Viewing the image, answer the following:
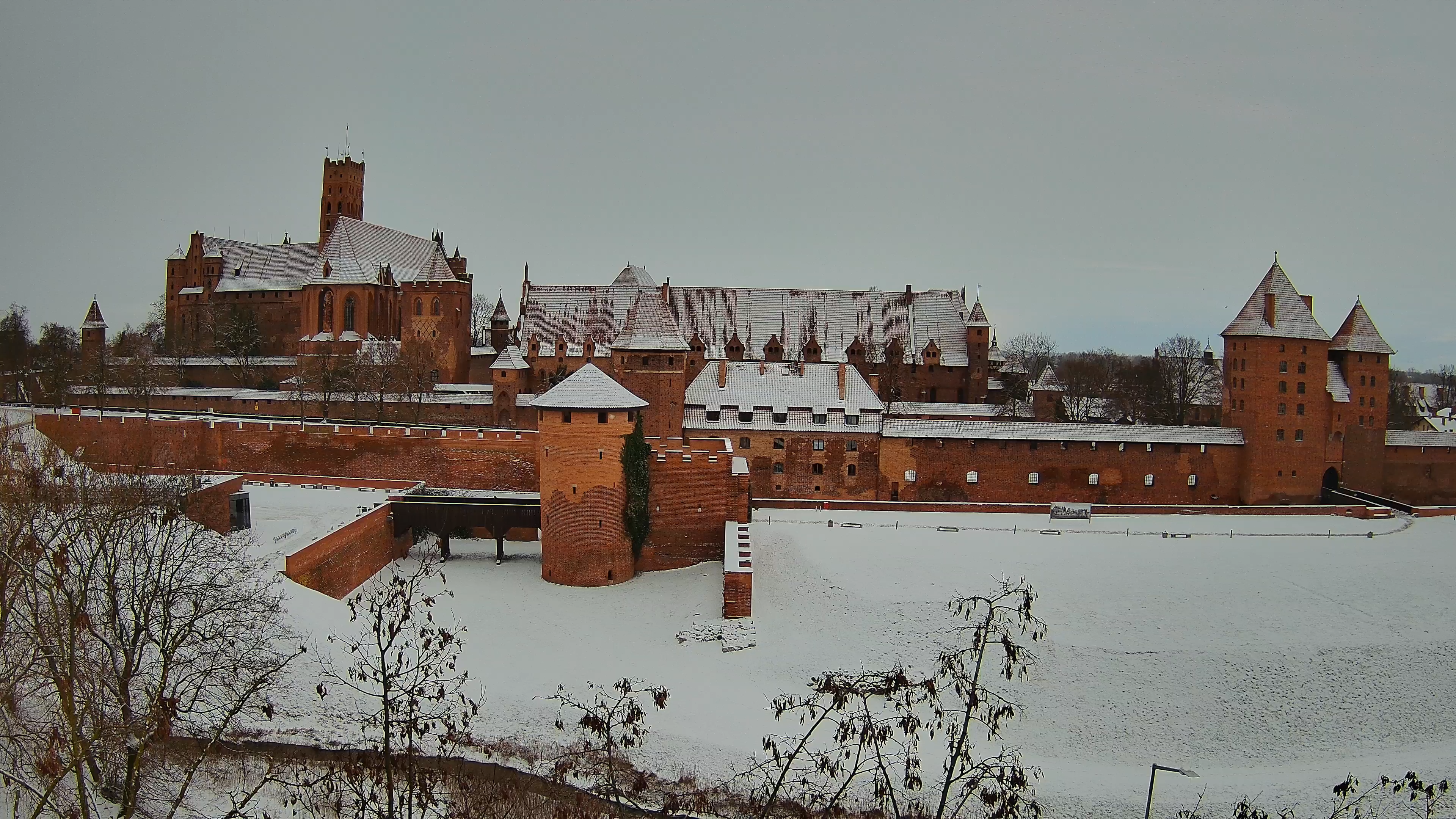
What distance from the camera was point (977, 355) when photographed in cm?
5166

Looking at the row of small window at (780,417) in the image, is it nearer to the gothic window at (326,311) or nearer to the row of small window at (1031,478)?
the row of small window at (1031,478)

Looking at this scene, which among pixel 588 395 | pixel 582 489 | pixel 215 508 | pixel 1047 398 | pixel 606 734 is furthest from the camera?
pixel 1047 398

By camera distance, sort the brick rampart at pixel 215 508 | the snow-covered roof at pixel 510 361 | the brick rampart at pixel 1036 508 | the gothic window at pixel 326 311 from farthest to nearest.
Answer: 1. the gothic window at pixel 326 311
2. the snow-covered roof at pixel 510 361
3. the brick rampart at pixel 1036 508
4. the brick rampart at pixel 215 508

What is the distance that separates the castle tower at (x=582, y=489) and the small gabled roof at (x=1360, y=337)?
25.7 meters

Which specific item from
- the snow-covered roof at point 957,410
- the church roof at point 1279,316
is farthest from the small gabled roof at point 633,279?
the church roof at point 1279,316

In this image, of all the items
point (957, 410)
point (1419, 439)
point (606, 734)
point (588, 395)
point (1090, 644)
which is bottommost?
point (1090, 644)

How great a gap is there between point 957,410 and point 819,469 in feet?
47.5

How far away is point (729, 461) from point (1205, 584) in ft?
42.0

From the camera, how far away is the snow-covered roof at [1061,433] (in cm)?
3525

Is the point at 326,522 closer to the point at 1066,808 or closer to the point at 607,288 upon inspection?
the point at 1066,808

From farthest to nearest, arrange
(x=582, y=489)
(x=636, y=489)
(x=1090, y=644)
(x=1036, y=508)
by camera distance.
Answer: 1. (x=1036, y=508)
2. (x=636, y=489)
3. (x=582, y=489)
4. (x=1090, y=644)

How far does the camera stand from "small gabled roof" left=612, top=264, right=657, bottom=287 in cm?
5362

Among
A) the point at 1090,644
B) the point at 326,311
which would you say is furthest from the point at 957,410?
the point at 326,311

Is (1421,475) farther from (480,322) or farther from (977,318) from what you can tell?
(480,322)
